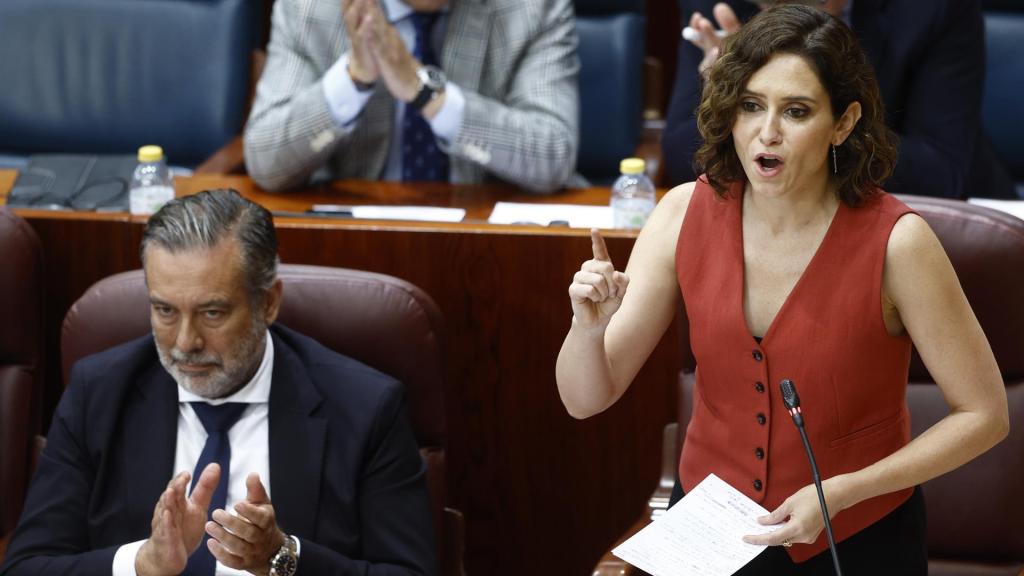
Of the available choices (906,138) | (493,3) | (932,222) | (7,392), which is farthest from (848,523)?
(493,3)

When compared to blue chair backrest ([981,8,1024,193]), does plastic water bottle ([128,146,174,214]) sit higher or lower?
lower

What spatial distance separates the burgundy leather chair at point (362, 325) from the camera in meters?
1.95

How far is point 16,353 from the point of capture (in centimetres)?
212

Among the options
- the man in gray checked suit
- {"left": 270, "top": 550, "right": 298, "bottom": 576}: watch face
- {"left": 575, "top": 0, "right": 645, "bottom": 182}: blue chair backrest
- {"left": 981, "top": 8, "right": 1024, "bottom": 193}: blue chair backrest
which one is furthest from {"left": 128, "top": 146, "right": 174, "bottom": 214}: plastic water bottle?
{"left": 981, "top": 8, "right": 1024, "bottom": 193}: blue chair backrest

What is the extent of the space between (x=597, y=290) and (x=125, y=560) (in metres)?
0.74

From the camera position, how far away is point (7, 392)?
6.91 ft

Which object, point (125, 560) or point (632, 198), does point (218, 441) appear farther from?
point (632, 198)

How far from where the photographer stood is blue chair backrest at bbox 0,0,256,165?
323cm

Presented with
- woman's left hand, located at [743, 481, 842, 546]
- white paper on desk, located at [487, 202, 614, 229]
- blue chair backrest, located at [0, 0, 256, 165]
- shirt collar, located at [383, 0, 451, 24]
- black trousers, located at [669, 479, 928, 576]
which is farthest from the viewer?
blue chair backrest, located at [0, 0, 256, 165]

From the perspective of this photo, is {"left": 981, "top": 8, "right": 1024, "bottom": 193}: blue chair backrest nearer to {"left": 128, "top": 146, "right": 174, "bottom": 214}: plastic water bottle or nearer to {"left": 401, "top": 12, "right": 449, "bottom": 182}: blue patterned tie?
{"left": 401, "top": 12, "right": 449, "bottom": 182}: blue patterned tie

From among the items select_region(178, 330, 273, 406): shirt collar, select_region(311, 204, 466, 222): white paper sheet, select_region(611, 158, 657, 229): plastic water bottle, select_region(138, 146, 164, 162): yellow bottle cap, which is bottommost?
select_region(178, 330, 273, 406): shirt collar

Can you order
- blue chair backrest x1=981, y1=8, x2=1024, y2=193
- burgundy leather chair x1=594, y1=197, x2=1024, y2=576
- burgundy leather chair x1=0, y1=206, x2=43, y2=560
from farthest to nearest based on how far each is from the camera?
blue chair backrest x1=981, y1=8, x2=1024, y2=193
burgundy leather chair x1=0, y1=206, x2=43, y2=560
burgundy leather chair x1=594, y1=197, x2=1024, y2=576

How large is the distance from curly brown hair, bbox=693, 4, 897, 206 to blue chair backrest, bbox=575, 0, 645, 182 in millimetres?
1595

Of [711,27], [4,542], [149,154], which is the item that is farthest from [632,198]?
[4,542]
